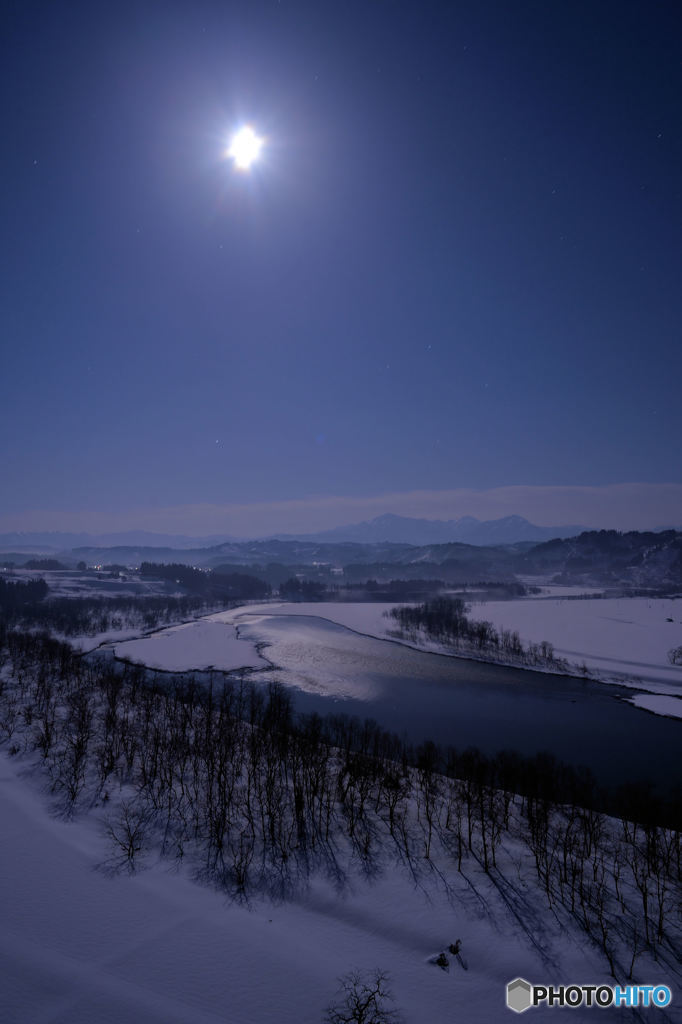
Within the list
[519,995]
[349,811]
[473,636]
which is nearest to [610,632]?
[473,636]

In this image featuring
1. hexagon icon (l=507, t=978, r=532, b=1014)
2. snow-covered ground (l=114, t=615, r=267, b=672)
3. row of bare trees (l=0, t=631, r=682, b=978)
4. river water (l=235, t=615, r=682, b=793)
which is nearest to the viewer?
hexagon icon (l=507, t=978, r=532, b=1014)

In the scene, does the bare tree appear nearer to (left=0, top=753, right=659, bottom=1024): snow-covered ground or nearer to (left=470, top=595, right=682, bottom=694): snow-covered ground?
(left=0, top=753, right=659, bottom=1024): snow-covered ground

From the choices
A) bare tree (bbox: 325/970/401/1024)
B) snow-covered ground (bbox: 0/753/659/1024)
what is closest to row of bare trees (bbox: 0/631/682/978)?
snow-covered ground (bbox: 0/753/659/1024)

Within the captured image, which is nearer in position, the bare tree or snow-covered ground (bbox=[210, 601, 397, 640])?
the bare tree

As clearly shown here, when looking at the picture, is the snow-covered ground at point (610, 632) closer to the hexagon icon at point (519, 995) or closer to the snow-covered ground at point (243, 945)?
the snow-covered ground at point (243, 945)

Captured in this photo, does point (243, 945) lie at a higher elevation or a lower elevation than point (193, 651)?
higher

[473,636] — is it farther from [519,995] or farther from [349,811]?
[519,995]

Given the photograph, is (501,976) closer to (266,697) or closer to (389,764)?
(389,764)
